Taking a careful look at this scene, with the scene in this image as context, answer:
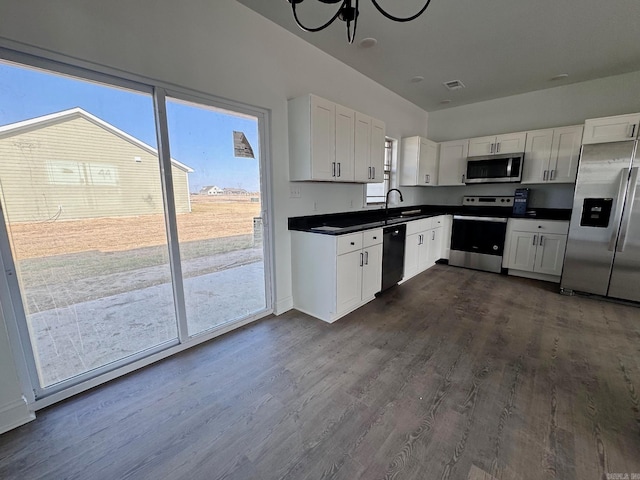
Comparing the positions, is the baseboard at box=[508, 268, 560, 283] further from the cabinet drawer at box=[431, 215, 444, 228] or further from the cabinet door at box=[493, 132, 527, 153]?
the cabinet door at box=[493, 132, 527, 153]

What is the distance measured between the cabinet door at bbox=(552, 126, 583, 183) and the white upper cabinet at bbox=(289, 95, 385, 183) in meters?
2.87

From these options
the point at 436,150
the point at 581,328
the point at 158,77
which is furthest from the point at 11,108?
the point at 436,150

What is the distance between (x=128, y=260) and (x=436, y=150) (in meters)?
5.07

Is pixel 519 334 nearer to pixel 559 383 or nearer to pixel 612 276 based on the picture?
pixel 559 383

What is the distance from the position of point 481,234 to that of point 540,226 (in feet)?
2.49

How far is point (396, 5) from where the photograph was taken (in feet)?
7.54

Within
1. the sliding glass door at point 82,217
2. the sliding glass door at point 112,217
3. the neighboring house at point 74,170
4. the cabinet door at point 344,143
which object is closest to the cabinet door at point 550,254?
the cabinet door at point 344,143

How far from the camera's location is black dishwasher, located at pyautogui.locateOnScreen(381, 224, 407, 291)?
3406 mm

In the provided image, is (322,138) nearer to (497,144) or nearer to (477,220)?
(477,220)

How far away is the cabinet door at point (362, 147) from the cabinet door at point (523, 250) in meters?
2.63

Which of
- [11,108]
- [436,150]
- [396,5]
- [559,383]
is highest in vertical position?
[396,5]

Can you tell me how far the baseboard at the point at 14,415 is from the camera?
5.01ft

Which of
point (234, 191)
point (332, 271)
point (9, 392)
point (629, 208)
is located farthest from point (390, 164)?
point (9, 392)

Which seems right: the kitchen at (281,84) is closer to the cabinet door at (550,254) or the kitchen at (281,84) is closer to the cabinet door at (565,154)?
the cabinet door at (565,154)
